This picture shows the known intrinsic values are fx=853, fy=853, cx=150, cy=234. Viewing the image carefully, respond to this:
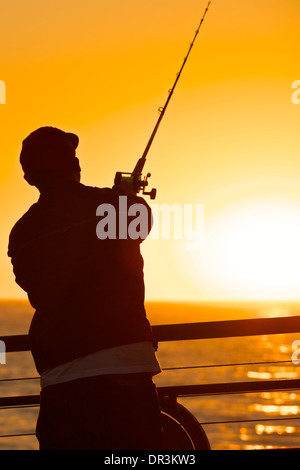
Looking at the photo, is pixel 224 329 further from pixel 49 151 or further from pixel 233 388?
pixel 49 151

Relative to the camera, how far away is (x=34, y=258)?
10.7 feet

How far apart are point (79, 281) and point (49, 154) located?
535 millimetres

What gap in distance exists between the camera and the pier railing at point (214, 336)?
4.45 m

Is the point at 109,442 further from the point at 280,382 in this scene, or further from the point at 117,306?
the point at 280,382

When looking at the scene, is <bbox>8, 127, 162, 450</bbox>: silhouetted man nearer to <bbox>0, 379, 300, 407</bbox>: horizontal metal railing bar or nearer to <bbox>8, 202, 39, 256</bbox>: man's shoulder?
<bbox>8, 202, 39, 256</bbox>: man's shoulder

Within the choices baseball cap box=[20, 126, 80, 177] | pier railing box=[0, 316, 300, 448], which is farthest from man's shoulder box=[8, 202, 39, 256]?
pier railing box=[0, 316, 300, 448]

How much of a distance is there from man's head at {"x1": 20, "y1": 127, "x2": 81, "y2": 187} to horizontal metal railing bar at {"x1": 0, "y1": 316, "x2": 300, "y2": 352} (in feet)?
4.51

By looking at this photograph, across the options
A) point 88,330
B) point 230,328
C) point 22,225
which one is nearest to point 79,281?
point 88,330

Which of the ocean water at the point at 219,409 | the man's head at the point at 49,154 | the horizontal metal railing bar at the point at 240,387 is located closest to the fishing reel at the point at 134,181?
the man's head at the point at 49,154

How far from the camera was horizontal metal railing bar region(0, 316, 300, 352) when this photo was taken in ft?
14.6

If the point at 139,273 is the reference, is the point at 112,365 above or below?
below

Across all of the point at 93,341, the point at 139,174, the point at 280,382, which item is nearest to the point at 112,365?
the point at 93,341

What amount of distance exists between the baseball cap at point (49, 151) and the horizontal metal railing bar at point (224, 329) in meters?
1.40
